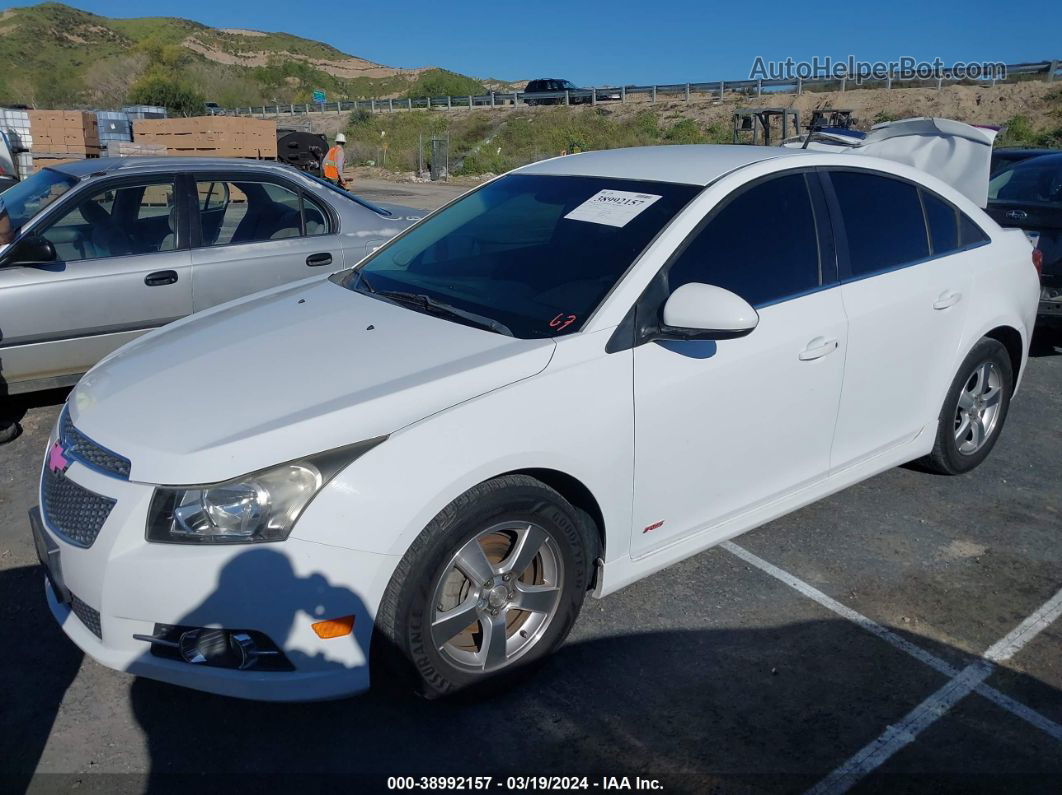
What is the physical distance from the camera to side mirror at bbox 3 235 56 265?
5066 mm

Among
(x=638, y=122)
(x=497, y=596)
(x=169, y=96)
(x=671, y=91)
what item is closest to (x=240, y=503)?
(x=497, y=596)

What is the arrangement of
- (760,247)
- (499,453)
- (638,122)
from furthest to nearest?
(638,122)
(760,247)
(499,453)

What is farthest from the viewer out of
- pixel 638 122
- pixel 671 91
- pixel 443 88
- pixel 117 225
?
pixel 443 88

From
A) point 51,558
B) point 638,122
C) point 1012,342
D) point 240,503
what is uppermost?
point 638,122

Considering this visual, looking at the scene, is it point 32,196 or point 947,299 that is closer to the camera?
point 947,299

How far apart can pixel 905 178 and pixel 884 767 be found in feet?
8.87

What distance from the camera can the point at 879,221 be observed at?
12.8 feet

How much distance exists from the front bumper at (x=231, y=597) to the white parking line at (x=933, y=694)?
4.72 feet

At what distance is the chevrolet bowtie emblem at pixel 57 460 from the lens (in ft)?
9.13

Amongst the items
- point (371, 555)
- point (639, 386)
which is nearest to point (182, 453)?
point (371, 555)

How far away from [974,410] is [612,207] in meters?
2.42

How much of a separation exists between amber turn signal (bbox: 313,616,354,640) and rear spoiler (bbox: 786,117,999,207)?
403cm

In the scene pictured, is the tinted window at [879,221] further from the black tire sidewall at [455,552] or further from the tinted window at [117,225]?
the tinted window at [117,225]

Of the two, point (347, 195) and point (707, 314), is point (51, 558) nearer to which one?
point (707, 314)
